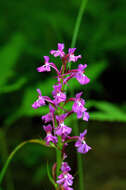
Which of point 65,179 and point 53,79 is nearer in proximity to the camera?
point 65,179

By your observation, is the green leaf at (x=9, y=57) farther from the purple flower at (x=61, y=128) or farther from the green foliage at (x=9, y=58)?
the purple flower at (x=61, y=128)

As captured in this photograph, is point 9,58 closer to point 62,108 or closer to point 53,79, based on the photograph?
point 53,79

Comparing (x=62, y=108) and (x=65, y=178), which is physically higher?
(x=62, y=108)

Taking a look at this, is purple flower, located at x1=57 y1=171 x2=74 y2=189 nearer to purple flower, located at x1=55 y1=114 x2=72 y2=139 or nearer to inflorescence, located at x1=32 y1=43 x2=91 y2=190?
inflorescence, located at x1=32 y1=43 x2=91 y2=190

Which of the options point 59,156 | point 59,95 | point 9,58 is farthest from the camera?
point 9,58

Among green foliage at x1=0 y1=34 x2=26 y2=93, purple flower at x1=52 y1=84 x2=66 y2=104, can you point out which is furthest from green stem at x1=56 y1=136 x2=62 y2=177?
green foliage at x1=0 y1=34 x2=26 y2=93

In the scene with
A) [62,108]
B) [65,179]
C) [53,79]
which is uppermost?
[53,79]

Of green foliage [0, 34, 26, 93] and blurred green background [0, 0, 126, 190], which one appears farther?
blurred green background [0, 0, 126, 190]

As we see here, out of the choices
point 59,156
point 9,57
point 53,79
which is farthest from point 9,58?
point 59,156

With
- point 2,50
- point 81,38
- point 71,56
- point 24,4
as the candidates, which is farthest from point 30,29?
point 71,56
